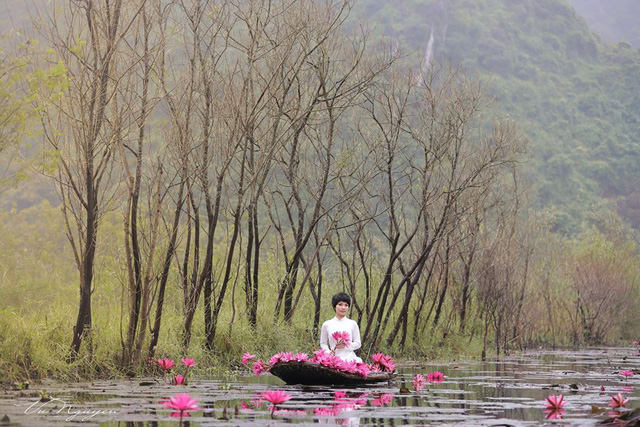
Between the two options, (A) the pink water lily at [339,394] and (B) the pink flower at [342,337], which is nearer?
(A) the pink water lily at [339,394]

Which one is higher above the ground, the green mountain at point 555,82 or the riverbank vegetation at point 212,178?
the green mountain at point 555,82

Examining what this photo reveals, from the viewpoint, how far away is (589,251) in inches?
1442

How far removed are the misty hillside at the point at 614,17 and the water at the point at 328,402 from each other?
102983 mm

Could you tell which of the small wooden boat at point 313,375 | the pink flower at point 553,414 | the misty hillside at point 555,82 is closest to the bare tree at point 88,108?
the small wooden boat at point 313,375

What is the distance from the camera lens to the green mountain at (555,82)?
63.3 meters

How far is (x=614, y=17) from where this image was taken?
11438 centimetres

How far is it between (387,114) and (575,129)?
54.0 metres

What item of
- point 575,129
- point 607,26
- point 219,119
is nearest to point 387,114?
point 219,119

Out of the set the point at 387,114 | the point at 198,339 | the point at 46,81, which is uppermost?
the point at 387,114

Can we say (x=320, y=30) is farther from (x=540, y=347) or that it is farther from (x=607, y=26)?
(x=607, y=26)

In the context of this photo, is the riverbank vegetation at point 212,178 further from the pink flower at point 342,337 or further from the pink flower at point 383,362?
the pink flower at point 383,362

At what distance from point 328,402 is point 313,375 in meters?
2.20

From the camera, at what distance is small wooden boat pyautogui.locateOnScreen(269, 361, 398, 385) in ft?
38.6

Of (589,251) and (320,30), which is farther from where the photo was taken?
(589,251)
